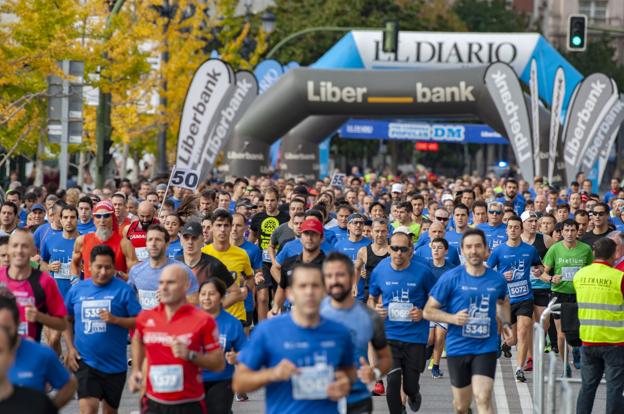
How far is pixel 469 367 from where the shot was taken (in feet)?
34.7

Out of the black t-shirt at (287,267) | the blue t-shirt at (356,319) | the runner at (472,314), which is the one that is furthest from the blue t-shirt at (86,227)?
the blue t-shirt at (356,319)

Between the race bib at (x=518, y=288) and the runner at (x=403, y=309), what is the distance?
3113 mm

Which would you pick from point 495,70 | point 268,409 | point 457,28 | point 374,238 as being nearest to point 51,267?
point 374,238

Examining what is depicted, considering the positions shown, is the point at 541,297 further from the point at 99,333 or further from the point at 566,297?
the point at 99,333

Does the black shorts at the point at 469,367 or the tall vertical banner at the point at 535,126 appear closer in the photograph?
the black shorts at the point at 469,367

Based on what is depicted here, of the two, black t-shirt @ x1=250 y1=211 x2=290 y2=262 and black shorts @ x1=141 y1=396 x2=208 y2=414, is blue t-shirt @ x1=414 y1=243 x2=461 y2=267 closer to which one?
black t-shirt @ x1=250 y1=211 x2=290 y2=262

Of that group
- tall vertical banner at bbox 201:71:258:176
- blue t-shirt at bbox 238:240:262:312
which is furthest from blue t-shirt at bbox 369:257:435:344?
tall vertical banner at bbox 201:71:258:176

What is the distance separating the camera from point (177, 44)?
3994 cm

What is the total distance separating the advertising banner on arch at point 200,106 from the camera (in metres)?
19.2

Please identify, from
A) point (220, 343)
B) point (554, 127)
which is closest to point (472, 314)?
point (220, 343)

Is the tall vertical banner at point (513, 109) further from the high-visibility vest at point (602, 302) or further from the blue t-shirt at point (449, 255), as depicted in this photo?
the high-visibility vest at point (602, 302)

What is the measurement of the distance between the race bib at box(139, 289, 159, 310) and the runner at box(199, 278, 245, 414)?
→ 35.3 inches

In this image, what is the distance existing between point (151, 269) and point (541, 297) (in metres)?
6.13

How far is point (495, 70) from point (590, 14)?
8750 centimetres
